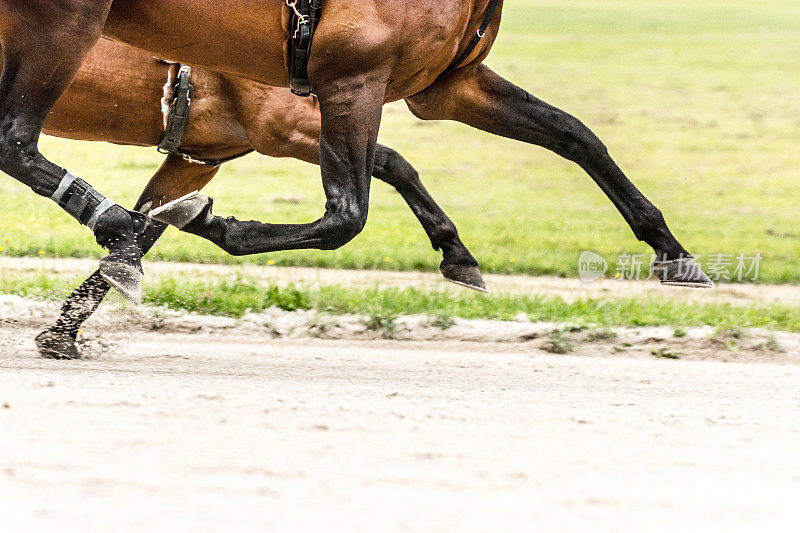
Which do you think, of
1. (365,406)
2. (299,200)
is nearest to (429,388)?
(365,406)

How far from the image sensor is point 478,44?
3824mm

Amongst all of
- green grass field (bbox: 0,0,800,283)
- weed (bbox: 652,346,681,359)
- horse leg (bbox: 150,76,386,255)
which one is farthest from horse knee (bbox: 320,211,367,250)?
green grass field (bbox: 0,0,800,283)

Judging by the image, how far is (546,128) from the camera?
4137 millimetres

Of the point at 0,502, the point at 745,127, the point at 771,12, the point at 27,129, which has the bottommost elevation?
the point at 0,502

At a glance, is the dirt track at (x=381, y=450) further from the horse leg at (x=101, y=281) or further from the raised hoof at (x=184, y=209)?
the raised hoof at (x=184, y=209)

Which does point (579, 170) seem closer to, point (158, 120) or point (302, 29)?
point (158, 120)

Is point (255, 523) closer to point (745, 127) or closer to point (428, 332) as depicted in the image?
point (428, 332)

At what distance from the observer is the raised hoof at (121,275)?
351 centimetres

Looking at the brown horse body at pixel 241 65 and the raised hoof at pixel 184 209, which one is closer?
the brown horse body at pixel 241 65

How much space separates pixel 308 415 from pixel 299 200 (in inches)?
247

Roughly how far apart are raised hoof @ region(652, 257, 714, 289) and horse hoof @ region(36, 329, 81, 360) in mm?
2471

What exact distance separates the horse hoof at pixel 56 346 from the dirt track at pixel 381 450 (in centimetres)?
10

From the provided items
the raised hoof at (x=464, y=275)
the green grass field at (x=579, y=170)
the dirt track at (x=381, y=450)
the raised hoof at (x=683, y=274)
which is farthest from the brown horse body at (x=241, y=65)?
the green grass field at (x=579, y=170)

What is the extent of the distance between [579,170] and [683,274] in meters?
8.41
